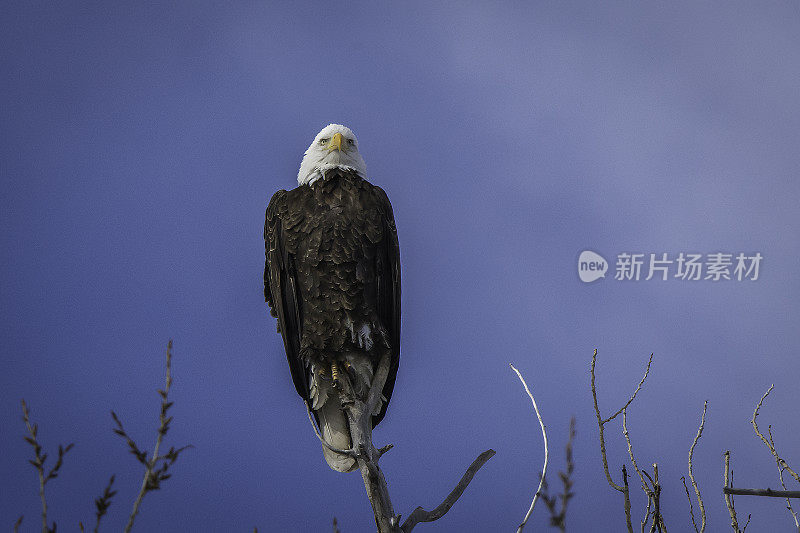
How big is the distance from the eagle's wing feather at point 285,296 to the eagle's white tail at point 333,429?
0.42 feet

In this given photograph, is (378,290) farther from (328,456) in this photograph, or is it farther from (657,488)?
(657,488)

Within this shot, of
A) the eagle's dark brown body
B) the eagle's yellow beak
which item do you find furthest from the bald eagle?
the eagle's yellow beak

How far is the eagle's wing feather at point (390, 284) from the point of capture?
11.8ft

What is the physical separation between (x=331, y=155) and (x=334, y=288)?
82 cm

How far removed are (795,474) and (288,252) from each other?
7.59ft

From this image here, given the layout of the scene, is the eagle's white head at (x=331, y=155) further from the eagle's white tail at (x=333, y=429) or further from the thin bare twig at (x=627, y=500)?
the thin bare twig at (x=627, y=500)

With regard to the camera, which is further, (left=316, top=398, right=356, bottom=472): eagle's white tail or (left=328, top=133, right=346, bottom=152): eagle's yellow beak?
(left=328, top=133, right=346, bottom=152): eagle's yellow beak

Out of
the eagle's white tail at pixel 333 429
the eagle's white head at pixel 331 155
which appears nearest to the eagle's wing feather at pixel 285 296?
the eagle's white tail at pixel 333 429

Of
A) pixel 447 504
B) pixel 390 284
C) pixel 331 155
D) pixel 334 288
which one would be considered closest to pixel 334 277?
pixel 334 288

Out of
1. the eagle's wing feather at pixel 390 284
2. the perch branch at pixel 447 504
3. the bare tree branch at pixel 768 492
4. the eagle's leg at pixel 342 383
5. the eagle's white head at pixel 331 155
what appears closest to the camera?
the bare tree branch at pixel 768 492

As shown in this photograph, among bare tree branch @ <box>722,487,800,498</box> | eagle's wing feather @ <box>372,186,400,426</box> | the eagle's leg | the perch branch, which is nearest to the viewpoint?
bare tree branch @ <box>722,487,800,498</box>

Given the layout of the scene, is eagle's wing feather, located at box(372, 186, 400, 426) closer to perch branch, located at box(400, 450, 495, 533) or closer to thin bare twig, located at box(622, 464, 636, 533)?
perch branch, located at box(400, 450, 495, 533)

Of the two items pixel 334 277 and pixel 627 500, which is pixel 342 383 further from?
pixel 627 500

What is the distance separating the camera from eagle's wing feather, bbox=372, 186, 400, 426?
3.60m
